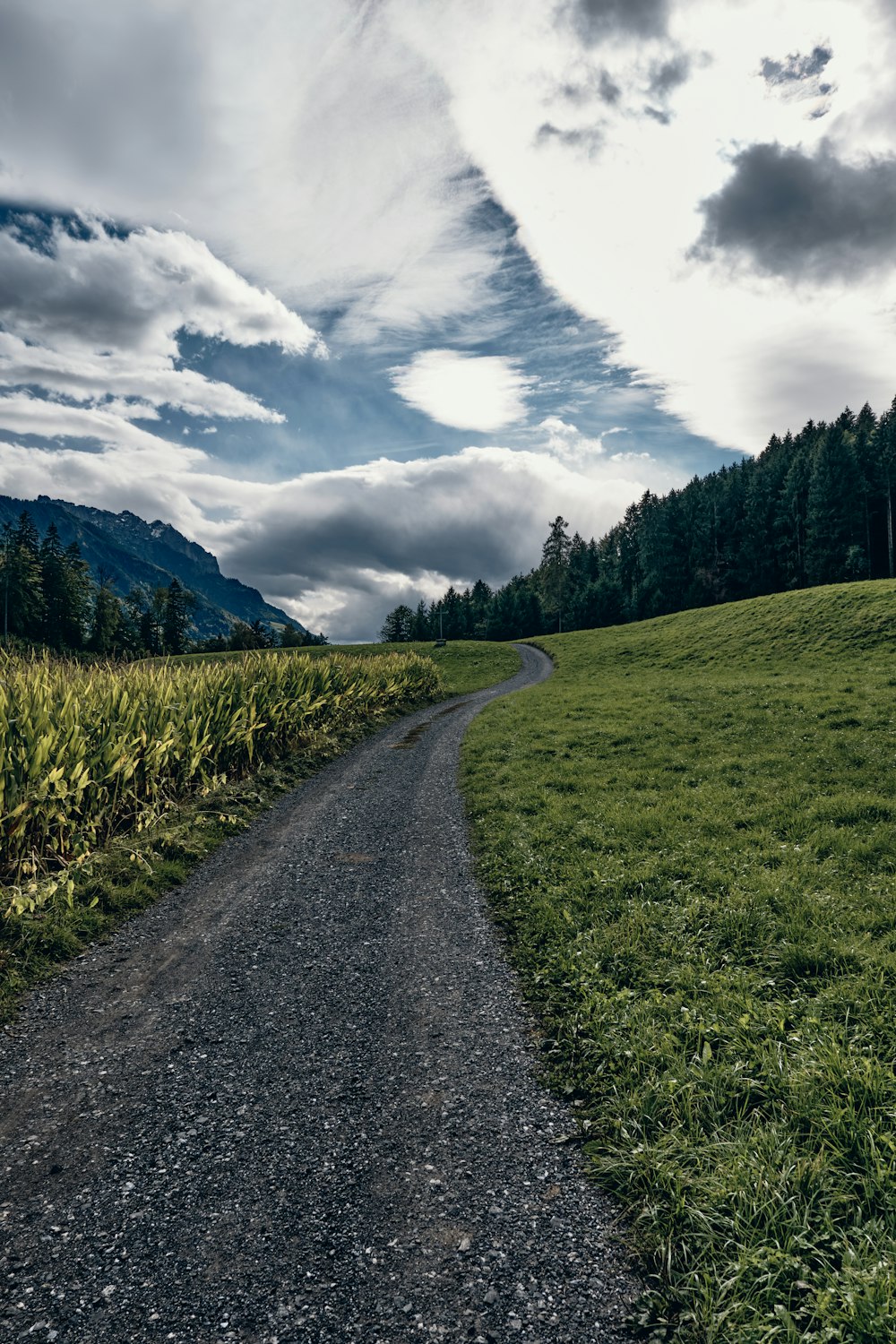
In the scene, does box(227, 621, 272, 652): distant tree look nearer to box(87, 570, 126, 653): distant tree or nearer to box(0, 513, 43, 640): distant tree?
box(87, 570, 126, 653): distant tree

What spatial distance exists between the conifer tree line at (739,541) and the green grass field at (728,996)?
227 feet

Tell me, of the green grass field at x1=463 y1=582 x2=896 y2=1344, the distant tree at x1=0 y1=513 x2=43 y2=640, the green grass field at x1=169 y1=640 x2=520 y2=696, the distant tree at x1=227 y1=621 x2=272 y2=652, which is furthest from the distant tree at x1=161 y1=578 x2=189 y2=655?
the green grass field at x1=463 y1=582 x2=896 y2=1344

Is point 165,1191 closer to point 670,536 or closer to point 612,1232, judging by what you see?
point 612,1232

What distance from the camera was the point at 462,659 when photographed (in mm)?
59031

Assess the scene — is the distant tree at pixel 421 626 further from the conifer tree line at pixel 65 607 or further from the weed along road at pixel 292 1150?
the weed along road at pixel 292 1150

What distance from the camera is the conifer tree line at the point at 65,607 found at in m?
76.1

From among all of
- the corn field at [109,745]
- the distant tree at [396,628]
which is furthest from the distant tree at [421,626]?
the corn field at [109,745]

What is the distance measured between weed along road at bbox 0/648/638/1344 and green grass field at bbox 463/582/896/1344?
432 mm

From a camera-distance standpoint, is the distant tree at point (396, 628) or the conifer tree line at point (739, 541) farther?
the distant tree at point (396, 628)

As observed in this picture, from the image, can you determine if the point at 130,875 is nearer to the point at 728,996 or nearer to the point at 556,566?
the point at 728,996

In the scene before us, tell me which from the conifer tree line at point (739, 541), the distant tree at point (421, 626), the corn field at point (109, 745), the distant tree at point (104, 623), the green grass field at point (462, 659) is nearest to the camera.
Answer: the corn field at point (109, 745)

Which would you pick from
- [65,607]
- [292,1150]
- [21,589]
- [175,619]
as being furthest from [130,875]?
[175,619]

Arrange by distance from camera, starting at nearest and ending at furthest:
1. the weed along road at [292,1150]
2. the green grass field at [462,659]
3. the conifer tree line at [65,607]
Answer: the weed along road at [292,1150]
the green grass field at [462,659]
the conifer tree line at [65,607]

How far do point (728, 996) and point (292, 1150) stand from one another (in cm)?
361
